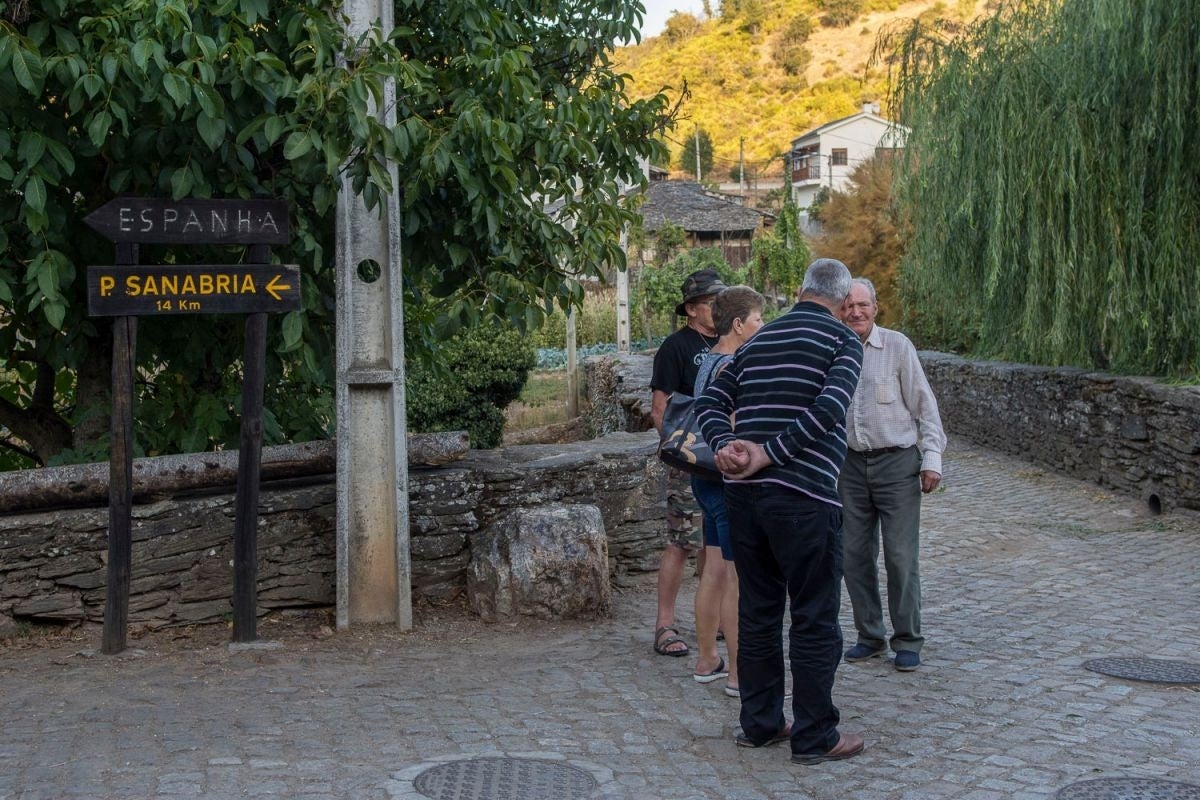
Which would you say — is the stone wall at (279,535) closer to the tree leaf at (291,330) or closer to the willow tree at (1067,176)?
the tree leaf at (291,330)

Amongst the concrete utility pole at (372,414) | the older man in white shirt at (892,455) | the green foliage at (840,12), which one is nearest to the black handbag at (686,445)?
the older man in white shirt at (892,455)

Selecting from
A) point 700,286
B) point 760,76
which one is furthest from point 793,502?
point 760,76

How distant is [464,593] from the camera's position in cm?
794

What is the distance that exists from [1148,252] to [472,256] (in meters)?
8.45

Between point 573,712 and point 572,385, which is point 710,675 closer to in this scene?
point 573,712

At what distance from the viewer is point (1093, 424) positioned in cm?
1457

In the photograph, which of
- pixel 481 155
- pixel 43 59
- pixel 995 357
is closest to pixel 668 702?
pixel 481 155

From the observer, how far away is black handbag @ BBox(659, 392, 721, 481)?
20.2 ft

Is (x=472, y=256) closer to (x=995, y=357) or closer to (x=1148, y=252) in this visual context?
(x=1148, y=252)

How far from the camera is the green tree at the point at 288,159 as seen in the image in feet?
21.5

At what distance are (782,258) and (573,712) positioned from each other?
4110cm

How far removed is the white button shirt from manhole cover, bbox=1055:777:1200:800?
2.11 m

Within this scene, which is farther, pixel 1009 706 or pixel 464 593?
pixel 464 593

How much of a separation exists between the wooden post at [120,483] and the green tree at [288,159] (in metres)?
0.36
